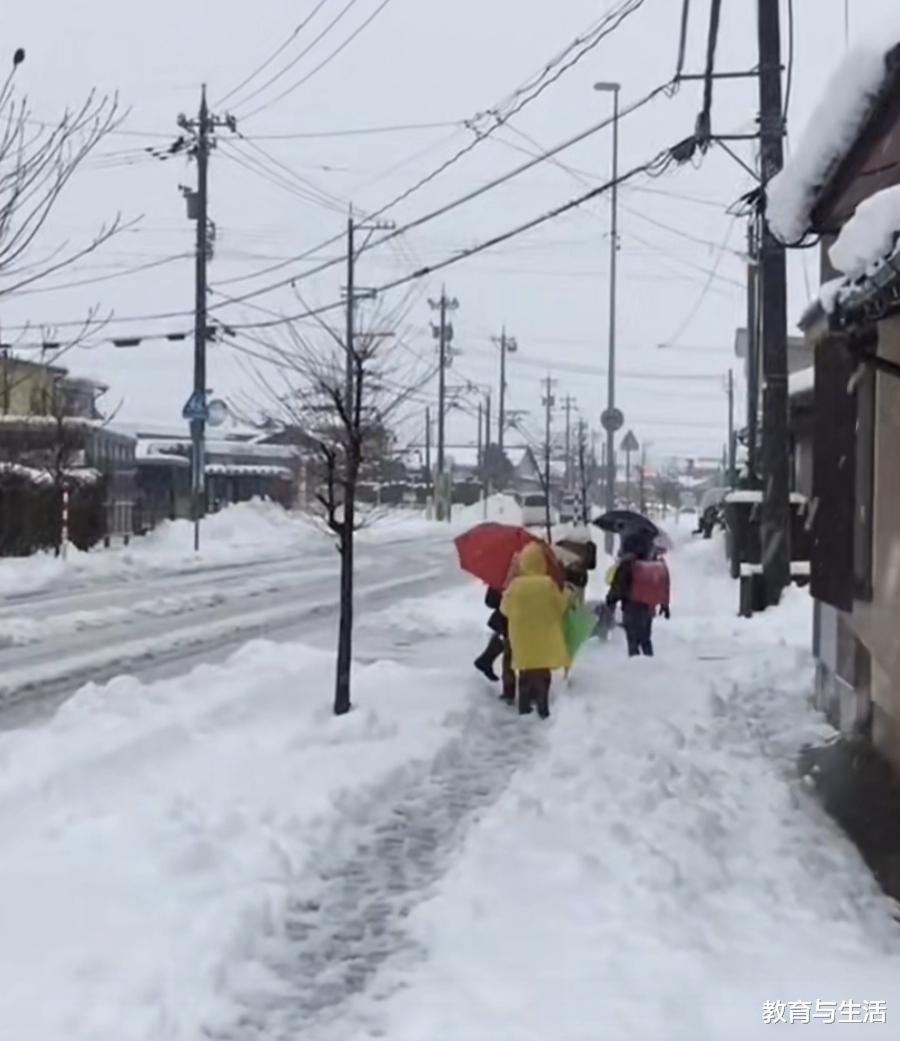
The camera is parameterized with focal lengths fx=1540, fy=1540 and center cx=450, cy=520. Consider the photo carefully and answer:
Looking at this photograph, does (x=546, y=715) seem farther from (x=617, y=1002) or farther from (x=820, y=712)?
(x=617, y=1002)

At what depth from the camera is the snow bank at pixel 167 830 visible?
16.8ft

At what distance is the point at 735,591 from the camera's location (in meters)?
23.8

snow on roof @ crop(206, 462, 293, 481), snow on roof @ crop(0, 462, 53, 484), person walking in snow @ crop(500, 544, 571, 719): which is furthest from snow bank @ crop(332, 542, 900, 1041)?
snow on roof @ crop(206, 462, 293, 481)

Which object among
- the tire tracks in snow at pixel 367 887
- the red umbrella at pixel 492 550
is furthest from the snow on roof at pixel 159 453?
the tire tracks in snow at pixel 367 887

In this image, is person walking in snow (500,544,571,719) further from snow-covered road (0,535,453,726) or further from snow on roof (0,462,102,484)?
snow on roof (0,462,102,484)

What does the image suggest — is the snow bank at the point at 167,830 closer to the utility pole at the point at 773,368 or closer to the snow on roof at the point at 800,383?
the utility pole at the point at 773,368

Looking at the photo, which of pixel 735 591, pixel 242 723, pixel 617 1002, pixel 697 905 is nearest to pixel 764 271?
pixel 735 591

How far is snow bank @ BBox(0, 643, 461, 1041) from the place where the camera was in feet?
16.8

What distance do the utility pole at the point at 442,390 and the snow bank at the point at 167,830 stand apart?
161 ft

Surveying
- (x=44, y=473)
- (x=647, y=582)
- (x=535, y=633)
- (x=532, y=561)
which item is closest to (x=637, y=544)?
(x=647, y=582)

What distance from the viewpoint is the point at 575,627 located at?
41.4ft

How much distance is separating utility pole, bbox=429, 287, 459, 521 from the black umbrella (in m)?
42.9

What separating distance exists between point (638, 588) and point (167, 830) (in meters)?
8.15

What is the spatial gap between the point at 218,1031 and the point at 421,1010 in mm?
674
